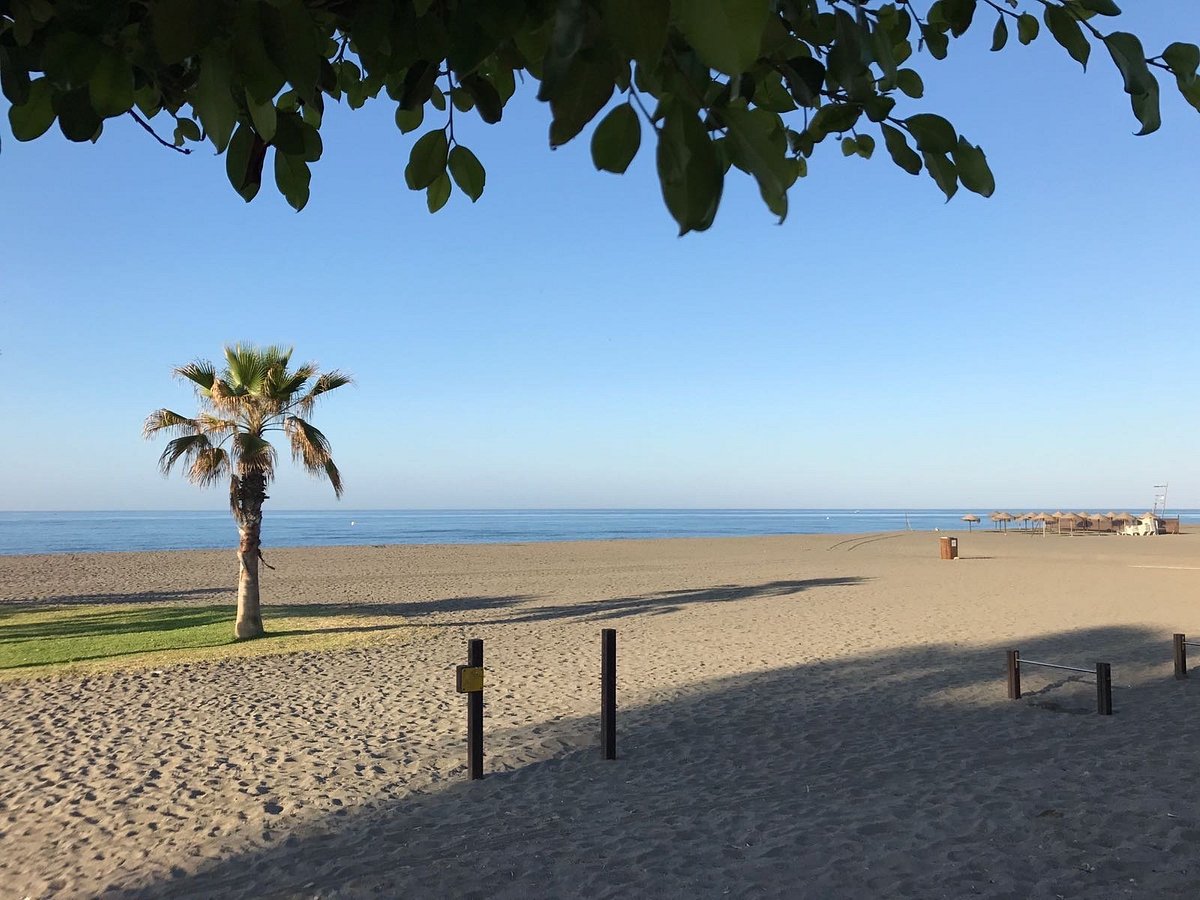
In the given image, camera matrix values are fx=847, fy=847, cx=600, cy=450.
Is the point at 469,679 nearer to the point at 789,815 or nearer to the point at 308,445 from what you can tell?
the point at 789,815

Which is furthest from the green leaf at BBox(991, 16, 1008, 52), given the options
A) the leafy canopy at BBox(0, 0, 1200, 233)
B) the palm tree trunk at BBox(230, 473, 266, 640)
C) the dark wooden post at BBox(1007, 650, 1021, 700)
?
the palm tree trunk at BBox(230, 473, 266, 640)

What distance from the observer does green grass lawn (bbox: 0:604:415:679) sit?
11.4 m

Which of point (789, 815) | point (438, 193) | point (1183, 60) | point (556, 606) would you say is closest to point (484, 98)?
point (438, 193)

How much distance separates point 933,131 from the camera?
143 cm

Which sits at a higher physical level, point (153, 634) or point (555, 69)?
point (555, 69)

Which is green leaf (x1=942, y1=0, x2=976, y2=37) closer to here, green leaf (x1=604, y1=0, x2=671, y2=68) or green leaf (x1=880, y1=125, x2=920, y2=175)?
green leaf (x1=880, y1=125, x2=920, y2=175)

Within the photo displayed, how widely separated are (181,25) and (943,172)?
127cm

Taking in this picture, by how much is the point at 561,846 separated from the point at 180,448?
9831 millimetres

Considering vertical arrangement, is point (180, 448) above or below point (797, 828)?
above

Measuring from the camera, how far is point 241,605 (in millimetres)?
13234

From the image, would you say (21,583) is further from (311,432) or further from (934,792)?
(934,792)

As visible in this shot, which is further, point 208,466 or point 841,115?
point 208,466

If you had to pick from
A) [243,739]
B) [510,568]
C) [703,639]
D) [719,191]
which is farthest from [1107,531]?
[719,191]

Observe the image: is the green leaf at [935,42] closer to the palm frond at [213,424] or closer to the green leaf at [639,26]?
the green leaf at [639,26]
